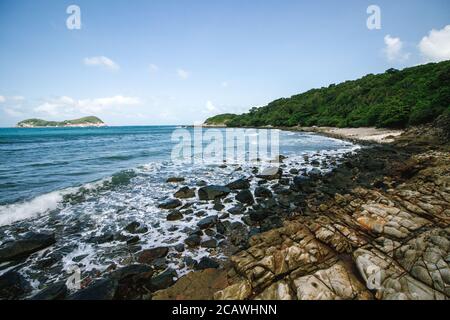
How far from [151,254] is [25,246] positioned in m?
3.60

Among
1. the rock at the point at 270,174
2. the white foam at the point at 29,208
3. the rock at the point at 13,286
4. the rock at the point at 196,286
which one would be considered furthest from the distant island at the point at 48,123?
the rock at the point at 196,286

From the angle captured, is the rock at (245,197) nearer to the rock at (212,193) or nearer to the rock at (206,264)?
the rock at (212,193)

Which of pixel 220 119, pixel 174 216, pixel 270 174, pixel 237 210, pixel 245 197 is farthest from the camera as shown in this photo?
pixel 220 119

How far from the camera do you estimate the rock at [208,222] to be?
23.0 ft

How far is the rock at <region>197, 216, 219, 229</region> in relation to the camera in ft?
23.0

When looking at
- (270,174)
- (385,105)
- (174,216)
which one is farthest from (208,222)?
(385,105)

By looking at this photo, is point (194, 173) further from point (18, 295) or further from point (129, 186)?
point (18, 295)

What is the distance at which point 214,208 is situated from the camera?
27.7 ft

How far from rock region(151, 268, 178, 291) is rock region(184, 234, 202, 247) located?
3.77 feet

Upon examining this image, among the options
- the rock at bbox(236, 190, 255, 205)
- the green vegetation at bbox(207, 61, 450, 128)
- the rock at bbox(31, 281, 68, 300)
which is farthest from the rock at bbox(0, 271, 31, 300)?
the green vegetation at bbox(207, 61, 450, 128)

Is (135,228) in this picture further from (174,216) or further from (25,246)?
(25,246)

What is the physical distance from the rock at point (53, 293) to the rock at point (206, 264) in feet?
9.22

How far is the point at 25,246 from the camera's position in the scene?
18.9 feet

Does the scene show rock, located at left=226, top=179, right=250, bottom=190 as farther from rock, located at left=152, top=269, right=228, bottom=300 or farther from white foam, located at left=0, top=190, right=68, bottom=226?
white foam, located at left=0, top=190, right=68, bottom=226
